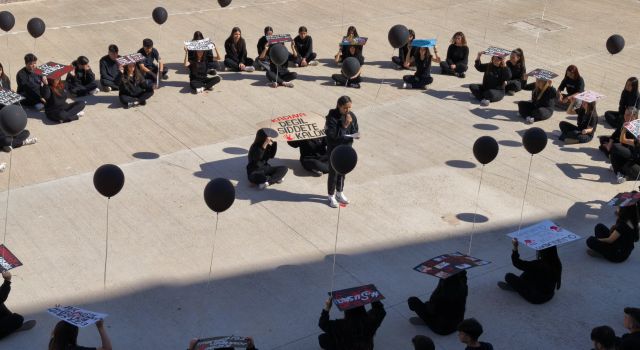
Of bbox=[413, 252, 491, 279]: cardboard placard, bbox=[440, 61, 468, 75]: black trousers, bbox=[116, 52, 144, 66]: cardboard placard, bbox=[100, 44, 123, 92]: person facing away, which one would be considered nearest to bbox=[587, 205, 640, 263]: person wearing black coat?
bbox=[413, 252, 491, 279]: cardboard placard

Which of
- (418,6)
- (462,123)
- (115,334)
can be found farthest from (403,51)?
(115,334)

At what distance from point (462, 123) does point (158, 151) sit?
18.3 ft

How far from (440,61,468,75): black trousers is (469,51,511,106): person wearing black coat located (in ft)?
3.99

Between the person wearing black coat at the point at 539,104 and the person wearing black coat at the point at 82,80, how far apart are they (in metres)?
8.16

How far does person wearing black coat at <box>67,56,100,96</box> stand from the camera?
15766 mm

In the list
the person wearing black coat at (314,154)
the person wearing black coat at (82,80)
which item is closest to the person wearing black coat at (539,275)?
the person wearing black coat at (314,154)

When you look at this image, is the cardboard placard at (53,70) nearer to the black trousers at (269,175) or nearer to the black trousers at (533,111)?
the black trousers at (269,175)

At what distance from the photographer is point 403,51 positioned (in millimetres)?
17969

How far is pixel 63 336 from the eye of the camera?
7781mm

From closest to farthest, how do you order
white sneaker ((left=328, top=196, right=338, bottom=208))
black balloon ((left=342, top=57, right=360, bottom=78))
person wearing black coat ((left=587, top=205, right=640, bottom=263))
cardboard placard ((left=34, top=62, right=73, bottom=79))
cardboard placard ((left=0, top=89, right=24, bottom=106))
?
person wearing black coat ((left=587, top=205, right=640, bottom=263))
white sneaker ((left=328, top=196, right=338, bottom=208))
cardboard placard ((left=0, top=89, right=24, bottom=106))
black balloon ((left=342, top=57, right=360, bottom=78))
cardboard placard ((left=34, top=62, right=73, bottom=79))

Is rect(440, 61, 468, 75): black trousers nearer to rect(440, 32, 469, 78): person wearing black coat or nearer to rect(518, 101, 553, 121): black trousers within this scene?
rect(440, 32, 469, 78): person wearing black coat

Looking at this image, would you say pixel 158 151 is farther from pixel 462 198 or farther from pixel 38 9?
pixel 38 9

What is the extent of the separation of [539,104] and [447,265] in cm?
739

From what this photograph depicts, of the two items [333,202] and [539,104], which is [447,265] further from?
[539,104]
